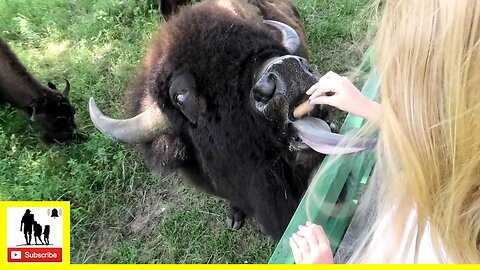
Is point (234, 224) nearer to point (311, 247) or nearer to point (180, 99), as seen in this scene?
point (180, 99)

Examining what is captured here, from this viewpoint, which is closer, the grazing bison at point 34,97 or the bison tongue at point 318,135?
the bison tongue at point 318,135

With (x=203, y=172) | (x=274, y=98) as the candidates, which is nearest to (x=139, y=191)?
(x=203, y=172)

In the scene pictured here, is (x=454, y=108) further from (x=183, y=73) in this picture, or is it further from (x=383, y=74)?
(x=183, y=73)

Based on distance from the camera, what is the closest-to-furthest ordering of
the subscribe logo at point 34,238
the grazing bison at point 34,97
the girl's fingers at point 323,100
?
the girl's fingers at point 323,100
the subscribe logo at point 34,238
the grazing bison at point 34,97

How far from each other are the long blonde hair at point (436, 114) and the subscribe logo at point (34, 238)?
2.37m

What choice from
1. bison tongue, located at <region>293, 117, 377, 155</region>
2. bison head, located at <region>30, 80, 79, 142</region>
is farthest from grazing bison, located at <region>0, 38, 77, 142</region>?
bison tongue, located at <region>293, 117, 377, 155</region>

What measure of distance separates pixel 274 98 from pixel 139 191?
2.23 meters

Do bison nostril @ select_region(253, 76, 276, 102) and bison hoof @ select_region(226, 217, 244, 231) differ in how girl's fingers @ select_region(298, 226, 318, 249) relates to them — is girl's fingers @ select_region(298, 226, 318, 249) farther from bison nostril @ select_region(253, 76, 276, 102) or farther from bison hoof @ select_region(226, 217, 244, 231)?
bison hoof @ select_region(226, 217, 244, 231)

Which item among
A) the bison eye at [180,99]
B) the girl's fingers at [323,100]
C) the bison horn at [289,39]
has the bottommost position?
the bison eye at [180,99]

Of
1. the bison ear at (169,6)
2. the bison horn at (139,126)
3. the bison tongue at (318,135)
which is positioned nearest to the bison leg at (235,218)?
the bison horn at (139,126)

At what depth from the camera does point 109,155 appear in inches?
184

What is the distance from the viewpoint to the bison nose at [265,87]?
2.60 metres

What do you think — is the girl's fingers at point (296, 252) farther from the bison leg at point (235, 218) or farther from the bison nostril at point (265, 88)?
the bison leg at point (235, 218)

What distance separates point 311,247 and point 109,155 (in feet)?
9.92
